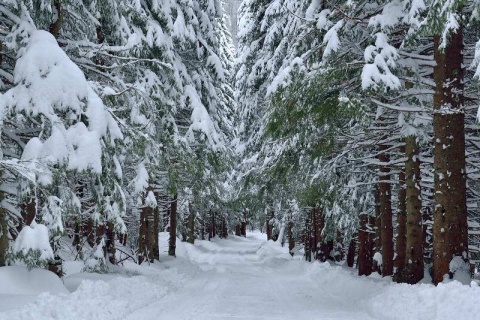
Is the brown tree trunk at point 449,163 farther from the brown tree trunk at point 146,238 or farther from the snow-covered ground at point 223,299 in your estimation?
the brown tree trunk at point 146,238

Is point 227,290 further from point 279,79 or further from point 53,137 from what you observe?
point 53,137

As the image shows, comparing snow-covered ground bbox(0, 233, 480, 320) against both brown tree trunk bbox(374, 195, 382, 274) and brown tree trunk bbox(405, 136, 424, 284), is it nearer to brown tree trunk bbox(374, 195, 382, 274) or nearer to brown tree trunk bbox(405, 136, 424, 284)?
brown tree trunk bbox(405, 136, 424, 284)

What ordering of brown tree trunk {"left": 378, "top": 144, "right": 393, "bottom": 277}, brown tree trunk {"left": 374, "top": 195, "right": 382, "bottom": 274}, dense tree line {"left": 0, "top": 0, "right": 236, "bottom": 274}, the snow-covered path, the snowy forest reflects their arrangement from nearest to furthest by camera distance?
1. dense tree line {"left": 0, "top": 0, "right": 236, "bottom": 274}
2. the snowy forest
3. the snow-covered path
4. brown tree trunk {"left": 378, "top": 144, "right": 393, "bottom": 277}
5. brown tree trunk {"left": 374, "top": 195, "right": 382, "bottom": 274}

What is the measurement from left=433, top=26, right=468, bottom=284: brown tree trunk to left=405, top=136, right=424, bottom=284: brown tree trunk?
6.06ft

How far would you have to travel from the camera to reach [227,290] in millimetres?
13891

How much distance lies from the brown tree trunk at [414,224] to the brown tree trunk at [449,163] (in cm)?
185

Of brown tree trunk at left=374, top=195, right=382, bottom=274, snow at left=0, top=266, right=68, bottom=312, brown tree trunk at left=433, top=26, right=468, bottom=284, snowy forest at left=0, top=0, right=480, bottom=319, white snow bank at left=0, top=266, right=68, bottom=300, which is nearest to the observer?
snowy forest at left=0, top=0, right=480, bottom=319

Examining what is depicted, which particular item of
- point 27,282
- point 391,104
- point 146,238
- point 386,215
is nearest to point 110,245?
point 146,238

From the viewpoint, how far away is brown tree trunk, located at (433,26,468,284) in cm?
835

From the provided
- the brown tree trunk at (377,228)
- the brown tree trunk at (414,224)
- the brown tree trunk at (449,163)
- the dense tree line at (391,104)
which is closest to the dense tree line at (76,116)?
the dense tree line at (391,104)

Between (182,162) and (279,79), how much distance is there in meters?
4.89

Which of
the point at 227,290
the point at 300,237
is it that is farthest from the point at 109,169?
the point at 300,237

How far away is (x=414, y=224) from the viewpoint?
413 inches

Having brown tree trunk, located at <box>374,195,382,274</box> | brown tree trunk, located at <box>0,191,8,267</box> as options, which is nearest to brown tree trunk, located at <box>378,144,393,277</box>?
brown tree trunk, located at <box>374,195,382,274</box>
